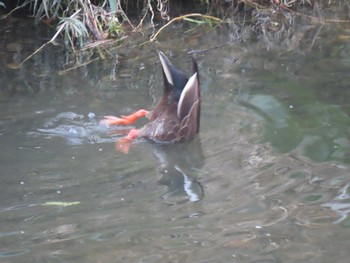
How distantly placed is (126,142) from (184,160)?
454 millimetres

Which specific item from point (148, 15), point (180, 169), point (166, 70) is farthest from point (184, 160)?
point (148, 15)

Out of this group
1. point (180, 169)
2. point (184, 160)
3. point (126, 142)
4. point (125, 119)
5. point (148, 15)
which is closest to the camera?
point (180, 169)

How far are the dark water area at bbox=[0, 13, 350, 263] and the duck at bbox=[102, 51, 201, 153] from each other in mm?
69

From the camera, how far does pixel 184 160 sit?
502cm

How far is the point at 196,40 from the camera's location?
285 inches

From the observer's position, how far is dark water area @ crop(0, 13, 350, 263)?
12.4 feet

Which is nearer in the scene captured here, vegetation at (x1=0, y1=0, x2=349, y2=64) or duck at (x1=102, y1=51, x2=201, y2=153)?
duck at (x1=102, y1=51, x2=201, y2=153)

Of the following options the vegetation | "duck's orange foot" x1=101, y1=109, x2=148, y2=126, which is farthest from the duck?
the vegetation

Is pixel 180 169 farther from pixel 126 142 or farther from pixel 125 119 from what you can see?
pixel 125 119

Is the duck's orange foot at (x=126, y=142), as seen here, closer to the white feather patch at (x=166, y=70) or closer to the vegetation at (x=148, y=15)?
the white feather patch at (x=166, y=70)

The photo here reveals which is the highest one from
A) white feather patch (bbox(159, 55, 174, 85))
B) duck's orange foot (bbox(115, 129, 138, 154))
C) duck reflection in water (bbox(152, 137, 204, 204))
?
white feather patch (bbox(159, 55, 174, 85))

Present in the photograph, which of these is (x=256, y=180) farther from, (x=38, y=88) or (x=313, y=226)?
(x=38, y=88)

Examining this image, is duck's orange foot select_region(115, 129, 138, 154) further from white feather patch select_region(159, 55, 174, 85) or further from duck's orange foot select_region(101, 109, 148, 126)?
white feather patch select_region(159, 55, 174, 85)

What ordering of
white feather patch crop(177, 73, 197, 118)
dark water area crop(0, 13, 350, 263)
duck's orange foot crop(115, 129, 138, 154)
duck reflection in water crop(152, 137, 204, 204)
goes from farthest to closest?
duck's orange foot crop(115, 129, 138, 154) → white feather patch crop(177, 73, 197, 118) → duck reflection in water crop(152, 137, 204, 204) → dark water area crop(0, 13, 350, 263)
